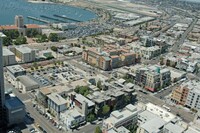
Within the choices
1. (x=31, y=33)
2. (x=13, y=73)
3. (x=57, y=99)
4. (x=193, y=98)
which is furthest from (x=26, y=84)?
(x=31, y=33)

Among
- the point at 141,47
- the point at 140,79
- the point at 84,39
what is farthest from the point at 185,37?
the point at 140,79

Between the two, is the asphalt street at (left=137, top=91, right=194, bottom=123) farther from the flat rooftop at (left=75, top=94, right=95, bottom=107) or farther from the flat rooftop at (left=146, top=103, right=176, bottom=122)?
the flat rooftop at (left=75, top=94, right=95, bottom=107)

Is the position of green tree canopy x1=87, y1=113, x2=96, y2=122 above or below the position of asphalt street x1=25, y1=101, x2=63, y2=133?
above

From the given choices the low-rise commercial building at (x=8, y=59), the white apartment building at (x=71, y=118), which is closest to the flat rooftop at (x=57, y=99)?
the white apartment building at (x=71, y=118)

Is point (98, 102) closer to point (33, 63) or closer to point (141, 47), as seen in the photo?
point (33, 63)

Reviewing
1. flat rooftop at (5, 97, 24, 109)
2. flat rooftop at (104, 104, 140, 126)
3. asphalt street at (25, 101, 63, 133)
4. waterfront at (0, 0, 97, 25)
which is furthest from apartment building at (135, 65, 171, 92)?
waterfront at (0, 0, 97, 25)

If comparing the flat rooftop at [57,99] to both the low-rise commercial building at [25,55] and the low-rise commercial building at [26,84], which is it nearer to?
the low-rise commercial building at [26,84]
